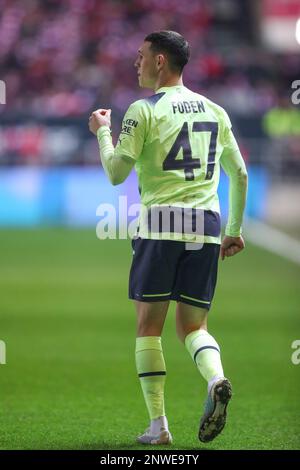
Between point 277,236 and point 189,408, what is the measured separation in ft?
36.9

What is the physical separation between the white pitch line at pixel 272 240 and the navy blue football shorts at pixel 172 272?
8.97 m

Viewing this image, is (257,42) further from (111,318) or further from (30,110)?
(111,318)

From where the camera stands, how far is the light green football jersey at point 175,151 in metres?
5.23

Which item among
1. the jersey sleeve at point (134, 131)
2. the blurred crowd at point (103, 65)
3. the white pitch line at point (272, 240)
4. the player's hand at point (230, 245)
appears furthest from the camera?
the blurred crowd at point (103, 65)

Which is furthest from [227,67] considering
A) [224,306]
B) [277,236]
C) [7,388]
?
[7,388]

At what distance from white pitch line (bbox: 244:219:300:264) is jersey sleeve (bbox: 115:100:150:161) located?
30.3 feet

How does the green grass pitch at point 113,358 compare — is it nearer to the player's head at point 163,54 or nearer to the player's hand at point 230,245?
the player's hand at point 230,245

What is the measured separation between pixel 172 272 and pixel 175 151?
0.59 m

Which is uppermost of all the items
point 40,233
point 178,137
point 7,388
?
point 178,137

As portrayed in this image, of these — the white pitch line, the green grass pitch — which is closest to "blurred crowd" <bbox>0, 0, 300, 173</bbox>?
the white pitch line

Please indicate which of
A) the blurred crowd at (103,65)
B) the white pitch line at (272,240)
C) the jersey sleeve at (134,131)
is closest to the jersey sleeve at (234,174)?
the jersey sleeve at (134,131)

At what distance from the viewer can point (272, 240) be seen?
55.6 ft

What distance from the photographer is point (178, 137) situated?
5297mm

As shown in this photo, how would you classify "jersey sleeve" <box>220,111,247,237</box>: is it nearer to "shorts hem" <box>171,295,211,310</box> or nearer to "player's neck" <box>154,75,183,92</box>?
"player's neck" <box>154,75,183,92</box>
